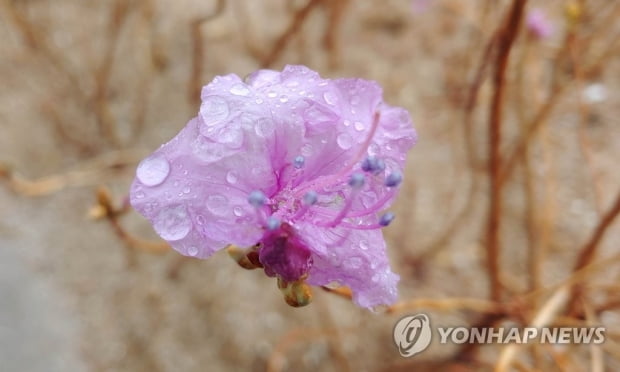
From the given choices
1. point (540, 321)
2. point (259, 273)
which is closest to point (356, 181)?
point (540, 321)

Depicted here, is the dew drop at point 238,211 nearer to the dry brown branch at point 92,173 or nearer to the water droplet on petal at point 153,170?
the water droplet on petal at point 153,170

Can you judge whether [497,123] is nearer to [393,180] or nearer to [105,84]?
[393,180]

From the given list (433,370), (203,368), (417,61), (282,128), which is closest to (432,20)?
(417,61)

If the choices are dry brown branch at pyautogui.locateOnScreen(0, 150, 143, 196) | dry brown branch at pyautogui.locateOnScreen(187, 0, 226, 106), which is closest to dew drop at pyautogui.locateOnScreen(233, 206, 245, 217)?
dry brown branch at pyautogui.locateOnScreen(187, 0, 226, 106)

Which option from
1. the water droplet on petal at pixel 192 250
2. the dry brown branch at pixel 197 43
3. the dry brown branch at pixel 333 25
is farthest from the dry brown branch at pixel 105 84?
the water droplet on petal at pixel 192 250

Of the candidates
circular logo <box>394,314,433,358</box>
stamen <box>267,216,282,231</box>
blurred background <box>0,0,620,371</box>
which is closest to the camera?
stamen <box>267,216,282,231</box>

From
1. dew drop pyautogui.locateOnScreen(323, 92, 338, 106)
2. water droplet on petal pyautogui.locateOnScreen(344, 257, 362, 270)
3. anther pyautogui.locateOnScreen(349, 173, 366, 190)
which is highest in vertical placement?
dew drop pyautogui.locateOnScreen(323, 92, 338, 106)

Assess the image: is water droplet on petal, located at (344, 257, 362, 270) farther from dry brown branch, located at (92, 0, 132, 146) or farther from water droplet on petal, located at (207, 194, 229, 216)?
dry brown branch, located at (92, 0, 132, 146)

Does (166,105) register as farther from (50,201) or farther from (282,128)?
(282,128)
